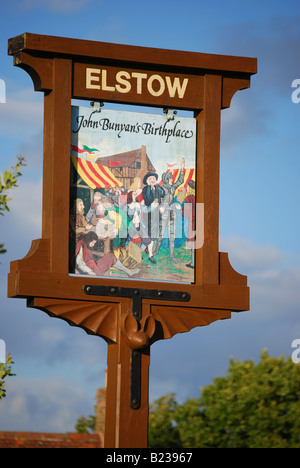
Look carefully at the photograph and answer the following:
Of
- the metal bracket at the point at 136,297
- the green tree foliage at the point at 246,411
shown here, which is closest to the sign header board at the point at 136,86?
the metal bracket at the point at 136,297

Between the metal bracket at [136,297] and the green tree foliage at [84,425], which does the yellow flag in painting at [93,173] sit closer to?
the metal bracket at [136,297]

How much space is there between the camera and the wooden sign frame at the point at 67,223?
10930 millimetres

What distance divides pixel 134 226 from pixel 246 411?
28.3 meters

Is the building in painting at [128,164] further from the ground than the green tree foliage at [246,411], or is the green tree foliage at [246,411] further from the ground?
the building in painting at [128,164]

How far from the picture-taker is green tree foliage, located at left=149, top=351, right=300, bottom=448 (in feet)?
122

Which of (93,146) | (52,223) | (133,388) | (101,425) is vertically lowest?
(101,425)

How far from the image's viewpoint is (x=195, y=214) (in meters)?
11.7

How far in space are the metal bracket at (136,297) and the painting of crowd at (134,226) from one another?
204 mm

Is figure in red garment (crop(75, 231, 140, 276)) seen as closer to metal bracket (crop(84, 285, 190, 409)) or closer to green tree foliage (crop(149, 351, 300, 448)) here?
metal bracket (crop(84, 285, 190, 409))

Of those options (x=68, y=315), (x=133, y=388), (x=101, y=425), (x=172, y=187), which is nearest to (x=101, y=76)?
(x=172, y=187)

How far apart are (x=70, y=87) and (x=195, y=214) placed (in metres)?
1.98

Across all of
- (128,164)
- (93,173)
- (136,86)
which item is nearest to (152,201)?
(128,164)

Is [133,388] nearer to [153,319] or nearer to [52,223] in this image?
[153,319]

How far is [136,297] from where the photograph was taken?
11.1 meters
